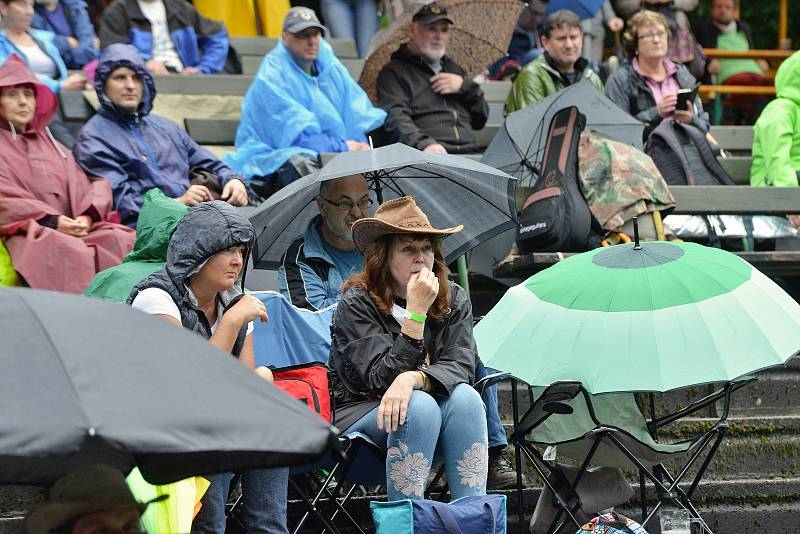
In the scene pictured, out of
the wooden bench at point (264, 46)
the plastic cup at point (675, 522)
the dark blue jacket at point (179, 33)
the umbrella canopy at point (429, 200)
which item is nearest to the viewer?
the plastic cup at point (675, 522)

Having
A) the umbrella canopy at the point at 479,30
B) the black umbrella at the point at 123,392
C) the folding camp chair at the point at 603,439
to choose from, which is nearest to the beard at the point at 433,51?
the umbrella canopy at the point at 479,30

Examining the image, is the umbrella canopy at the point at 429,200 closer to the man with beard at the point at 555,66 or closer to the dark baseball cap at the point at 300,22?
the dark baseball cap at the point at 300,22

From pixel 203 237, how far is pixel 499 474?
1466 millimetres

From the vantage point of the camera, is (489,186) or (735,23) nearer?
(489,186)

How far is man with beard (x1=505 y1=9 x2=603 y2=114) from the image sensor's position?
8.51 m

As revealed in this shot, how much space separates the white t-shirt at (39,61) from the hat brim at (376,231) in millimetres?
4079

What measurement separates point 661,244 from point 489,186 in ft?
3.90

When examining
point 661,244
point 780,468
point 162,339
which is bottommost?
point 780,468

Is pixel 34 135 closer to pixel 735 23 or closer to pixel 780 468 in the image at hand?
pixel 780 468

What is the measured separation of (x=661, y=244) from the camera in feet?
16.8

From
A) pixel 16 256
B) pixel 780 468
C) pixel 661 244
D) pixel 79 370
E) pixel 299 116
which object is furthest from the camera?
pixel 299 116

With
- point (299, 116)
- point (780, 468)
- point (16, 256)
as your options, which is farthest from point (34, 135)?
point (780, 468)

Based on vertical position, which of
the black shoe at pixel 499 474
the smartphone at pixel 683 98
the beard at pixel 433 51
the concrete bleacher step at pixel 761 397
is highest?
the beard at pixel 433 51

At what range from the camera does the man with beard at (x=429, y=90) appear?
817cm
